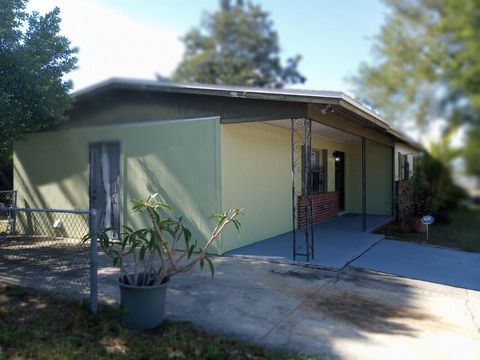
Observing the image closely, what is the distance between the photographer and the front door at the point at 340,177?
12617mm

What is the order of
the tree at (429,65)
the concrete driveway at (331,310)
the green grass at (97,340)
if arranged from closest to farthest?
the tree at (429,65), the green grass at (97,340), the concrete driveway at (331,310)

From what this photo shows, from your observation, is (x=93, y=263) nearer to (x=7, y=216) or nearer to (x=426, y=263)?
(x=426, y=263)

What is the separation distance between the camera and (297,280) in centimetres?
534

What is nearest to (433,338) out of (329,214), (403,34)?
(403,34)

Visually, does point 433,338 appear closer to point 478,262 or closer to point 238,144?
point 478,262

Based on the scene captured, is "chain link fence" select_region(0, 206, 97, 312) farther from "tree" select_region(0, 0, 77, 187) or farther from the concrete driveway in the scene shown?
"tree" select_region(0, 0, 77, 187)

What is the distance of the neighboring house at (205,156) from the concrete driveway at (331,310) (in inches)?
52.3

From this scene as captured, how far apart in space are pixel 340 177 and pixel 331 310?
9080 mm

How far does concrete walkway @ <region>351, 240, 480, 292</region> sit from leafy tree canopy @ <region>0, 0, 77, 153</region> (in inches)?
224

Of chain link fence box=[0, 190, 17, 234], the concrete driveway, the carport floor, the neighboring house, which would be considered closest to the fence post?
the neighboring house

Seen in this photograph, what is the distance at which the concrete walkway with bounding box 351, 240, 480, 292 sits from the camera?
572 centimetres

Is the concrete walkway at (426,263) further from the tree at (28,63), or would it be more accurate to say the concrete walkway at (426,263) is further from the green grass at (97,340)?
the tree at (28,63)

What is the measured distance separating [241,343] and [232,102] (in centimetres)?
421

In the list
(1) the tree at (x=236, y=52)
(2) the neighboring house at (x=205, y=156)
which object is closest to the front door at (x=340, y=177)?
(2) the neighboring house at (x=205, y=156)
